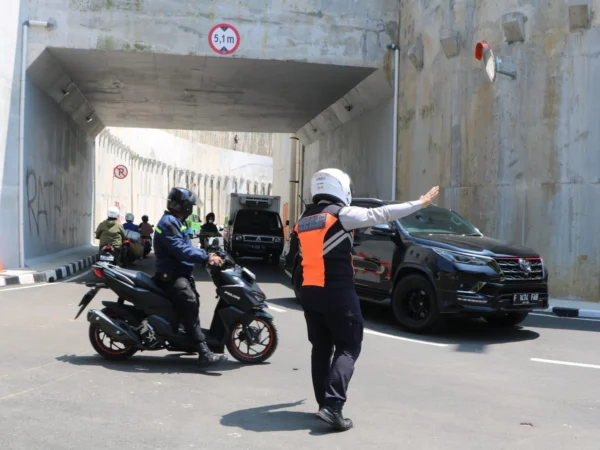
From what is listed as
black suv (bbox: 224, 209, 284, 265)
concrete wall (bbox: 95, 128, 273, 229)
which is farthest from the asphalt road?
concrete wall (bbox: 95, 128, 273, 229)

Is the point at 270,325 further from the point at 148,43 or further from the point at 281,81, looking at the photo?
the point at 281,81

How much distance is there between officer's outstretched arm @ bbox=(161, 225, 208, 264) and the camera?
6.99 metres

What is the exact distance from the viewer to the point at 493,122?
14844 millimetres

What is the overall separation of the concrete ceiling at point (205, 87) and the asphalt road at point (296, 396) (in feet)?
36.2

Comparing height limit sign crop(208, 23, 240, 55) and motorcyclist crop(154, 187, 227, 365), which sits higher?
height limit sign crop(208, 23, 240, 55)

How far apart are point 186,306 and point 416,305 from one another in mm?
3906

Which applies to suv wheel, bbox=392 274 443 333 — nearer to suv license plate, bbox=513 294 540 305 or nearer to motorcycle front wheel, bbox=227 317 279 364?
suv license plate, bbox=513 294 540 305

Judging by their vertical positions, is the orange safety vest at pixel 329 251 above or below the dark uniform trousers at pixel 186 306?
above

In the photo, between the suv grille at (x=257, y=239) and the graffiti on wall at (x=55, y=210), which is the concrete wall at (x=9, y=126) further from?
the suv grille at (x=257, y=239)

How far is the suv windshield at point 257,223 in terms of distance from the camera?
25.7 metres

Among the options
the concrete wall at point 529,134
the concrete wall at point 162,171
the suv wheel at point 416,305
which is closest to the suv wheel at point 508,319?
the suv wheel at point 416,305

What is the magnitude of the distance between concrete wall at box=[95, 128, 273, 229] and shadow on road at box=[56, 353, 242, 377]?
104 ft

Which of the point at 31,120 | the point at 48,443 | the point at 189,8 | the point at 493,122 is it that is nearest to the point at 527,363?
the point at 48,443

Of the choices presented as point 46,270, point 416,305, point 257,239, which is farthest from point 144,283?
point 257,239
